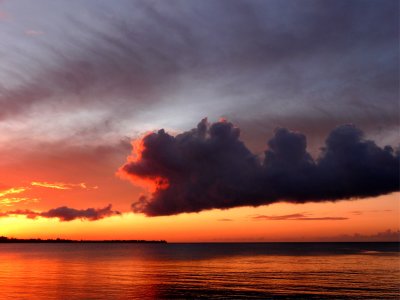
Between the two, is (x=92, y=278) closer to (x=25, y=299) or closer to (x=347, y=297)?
(x=25, y=299)

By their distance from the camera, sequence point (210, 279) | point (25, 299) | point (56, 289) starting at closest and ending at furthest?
point (25, 299)
point (56, 289)
point (210, 279)

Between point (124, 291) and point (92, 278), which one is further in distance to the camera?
point (92, 278)

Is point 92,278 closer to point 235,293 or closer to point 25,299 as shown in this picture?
point 25,299

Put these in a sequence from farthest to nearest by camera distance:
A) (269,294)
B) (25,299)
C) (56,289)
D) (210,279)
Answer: (210,279)
(56,289)
(269,294)
(25,299)

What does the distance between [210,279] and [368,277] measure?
3326 centimetres

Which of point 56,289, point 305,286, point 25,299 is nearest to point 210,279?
point 305,286

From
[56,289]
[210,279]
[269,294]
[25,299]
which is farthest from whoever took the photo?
[210,279]

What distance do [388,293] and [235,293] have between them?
78.3ft

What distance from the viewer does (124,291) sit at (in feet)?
229

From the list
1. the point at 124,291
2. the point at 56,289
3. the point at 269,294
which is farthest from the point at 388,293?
the point at 56,289

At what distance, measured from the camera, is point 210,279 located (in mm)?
87625

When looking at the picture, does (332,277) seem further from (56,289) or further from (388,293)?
(56,289)

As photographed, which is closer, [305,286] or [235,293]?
[235,293]

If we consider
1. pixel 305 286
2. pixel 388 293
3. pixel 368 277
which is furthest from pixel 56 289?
pixel 368 277
